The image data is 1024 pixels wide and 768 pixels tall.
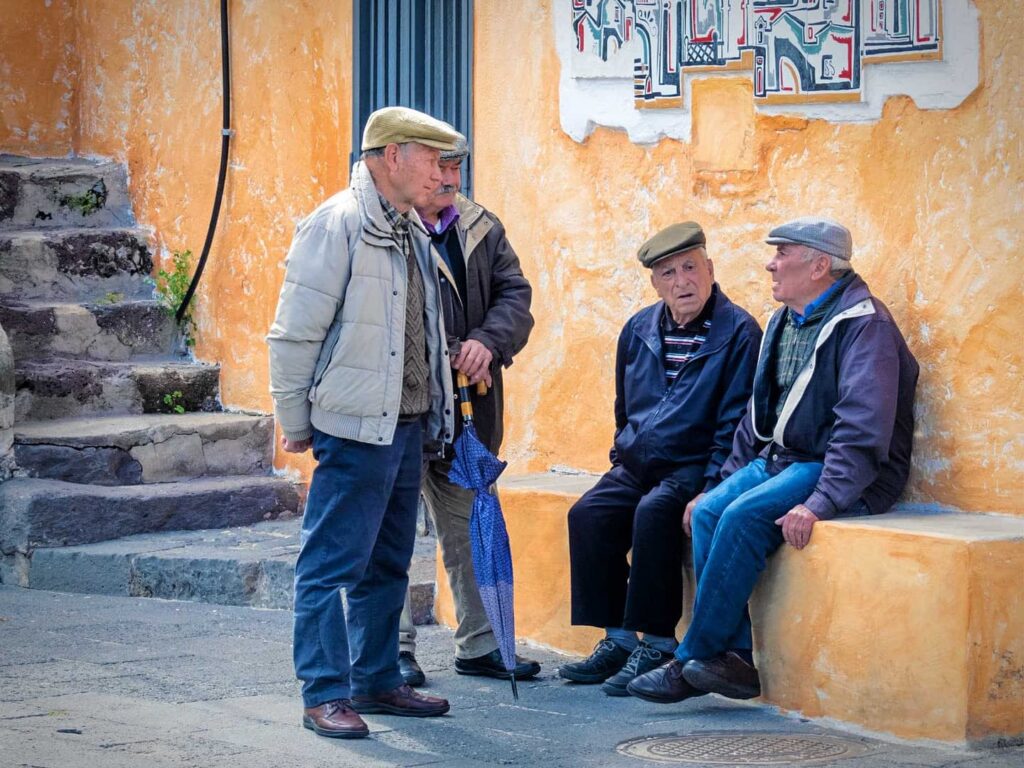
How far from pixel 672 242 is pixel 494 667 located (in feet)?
5.05

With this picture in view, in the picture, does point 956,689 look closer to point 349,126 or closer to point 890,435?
point 890,435

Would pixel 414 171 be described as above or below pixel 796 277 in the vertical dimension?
above

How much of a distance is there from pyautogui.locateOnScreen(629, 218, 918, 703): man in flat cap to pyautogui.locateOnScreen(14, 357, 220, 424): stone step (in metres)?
4.06

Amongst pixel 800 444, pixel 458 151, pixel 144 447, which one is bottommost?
pixel 144 447

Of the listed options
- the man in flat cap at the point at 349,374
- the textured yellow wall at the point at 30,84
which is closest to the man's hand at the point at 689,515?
the man in flat cap at the point at 349,374

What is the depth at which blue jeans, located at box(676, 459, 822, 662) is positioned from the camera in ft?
16.6

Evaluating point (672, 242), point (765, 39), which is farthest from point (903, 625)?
point (765, 39)

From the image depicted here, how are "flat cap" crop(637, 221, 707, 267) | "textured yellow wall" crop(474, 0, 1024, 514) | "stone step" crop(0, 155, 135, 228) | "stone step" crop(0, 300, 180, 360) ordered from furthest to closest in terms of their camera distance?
"stone step" crop(0, 155, 135, 228) < "stone step" crop(0, 300, 180, 360) < "flat cap" crop(637, 221, 707, 267) < "textured yellow wall" crop(474, 0, 1024, 514)

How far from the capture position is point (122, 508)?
7586 millimetres

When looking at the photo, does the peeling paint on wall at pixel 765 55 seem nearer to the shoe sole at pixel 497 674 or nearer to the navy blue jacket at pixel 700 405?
the navy blue jacket at pixel 700 405

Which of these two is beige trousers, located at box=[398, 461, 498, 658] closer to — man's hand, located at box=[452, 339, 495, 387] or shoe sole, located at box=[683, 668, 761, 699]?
man's hand, located at box=[452, 339, 495, 387]

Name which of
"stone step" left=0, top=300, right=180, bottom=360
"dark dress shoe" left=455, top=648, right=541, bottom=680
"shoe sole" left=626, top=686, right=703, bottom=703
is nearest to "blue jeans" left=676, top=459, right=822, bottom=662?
"shoe sole" left=626, top=686, right=703, bottom=703

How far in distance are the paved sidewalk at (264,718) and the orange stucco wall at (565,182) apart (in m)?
1.01

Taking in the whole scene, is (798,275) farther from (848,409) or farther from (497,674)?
(497,674)
